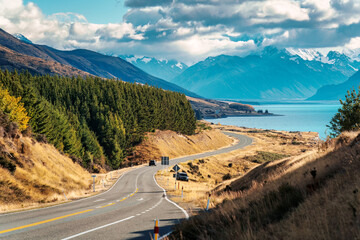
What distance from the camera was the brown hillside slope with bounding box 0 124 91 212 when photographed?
24.4 metres

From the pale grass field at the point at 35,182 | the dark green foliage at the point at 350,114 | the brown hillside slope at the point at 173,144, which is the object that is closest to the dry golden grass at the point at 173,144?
the brown hillside slope at the point at 173,144

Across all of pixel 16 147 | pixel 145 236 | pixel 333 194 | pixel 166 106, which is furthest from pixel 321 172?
pixel 166 106

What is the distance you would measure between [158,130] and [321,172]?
3724 inches

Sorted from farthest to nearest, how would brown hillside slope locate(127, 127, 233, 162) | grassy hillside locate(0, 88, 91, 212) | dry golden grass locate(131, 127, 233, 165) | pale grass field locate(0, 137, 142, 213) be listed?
1. brown hillside slope locate(127, 127, 233, 162)
2. dry golden grass locate(131, 127, 233, 165)
3. grassy hillside locate(0, 88, 91, 212)
4. pale grass field locate(0, 137, 142, 213)

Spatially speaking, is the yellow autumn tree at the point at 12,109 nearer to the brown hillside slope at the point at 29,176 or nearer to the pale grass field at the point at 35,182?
the brown hillside slope at the point at 29,176

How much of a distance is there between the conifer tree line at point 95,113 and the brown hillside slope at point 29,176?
1407 centimetres

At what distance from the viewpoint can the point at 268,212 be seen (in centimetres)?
902

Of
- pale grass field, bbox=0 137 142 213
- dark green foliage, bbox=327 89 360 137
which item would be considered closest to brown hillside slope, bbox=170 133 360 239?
pale grass field, bbox=0 137 142 213

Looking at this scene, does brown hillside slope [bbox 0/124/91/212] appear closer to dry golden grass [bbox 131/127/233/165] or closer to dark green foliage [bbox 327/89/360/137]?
dark green foliage [bbox 327/89/360/137]

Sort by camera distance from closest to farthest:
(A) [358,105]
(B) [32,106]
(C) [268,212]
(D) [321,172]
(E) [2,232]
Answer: (C) [268,212]
(E) [2,232]
(D) [321,172]
(A) [358,105]
(B) [32,106]

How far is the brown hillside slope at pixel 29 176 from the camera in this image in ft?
80.1

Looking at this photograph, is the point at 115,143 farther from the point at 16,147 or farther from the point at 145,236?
the point at 145,236

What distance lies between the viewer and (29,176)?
29672mm

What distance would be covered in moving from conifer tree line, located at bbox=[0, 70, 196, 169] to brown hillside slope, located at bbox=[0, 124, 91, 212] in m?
14.1
